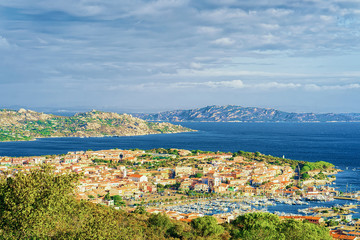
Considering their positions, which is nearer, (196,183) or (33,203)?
(33,203)

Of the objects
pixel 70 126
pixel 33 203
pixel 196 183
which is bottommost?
pixel 196 183

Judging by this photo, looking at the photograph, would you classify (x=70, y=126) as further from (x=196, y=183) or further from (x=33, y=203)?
(x=33, y=203)

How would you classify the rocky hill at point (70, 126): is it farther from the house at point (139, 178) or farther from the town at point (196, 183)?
the house at point (139, 178)

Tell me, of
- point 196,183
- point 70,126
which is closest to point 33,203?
point 196,183

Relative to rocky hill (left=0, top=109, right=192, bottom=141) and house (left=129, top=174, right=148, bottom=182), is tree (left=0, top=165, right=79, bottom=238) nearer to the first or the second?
house (left=129, top=174, right=148, bottom=182)

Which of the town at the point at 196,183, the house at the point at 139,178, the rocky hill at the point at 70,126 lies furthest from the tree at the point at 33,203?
the rocky hill at the point at 70,126

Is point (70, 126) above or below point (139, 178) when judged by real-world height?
above
